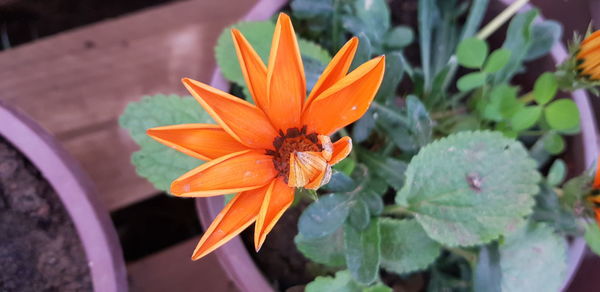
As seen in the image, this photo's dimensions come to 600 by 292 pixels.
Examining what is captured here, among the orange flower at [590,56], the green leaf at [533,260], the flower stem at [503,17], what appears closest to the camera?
the orange flower at [590,56]

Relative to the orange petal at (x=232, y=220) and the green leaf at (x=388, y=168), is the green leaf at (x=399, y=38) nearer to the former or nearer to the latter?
the green leaf at (x=388, y=168)

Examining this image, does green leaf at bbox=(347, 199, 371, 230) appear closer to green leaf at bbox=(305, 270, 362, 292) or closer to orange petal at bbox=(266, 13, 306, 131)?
green leaf at bbox=(305, 270, 362, 292)

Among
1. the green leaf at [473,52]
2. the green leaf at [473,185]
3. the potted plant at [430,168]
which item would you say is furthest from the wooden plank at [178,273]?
the green leaf at [473,52]

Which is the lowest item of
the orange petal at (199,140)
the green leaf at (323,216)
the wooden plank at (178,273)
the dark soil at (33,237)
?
the wooden plank at (178,273)

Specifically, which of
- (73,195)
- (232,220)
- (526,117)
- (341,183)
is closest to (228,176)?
(232,220)

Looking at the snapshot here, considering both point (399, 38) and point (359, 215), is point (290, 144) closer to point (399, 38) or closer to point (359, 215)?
point (359, 215)

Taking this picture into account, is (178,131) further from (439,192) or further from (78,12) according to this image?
(78,12)
